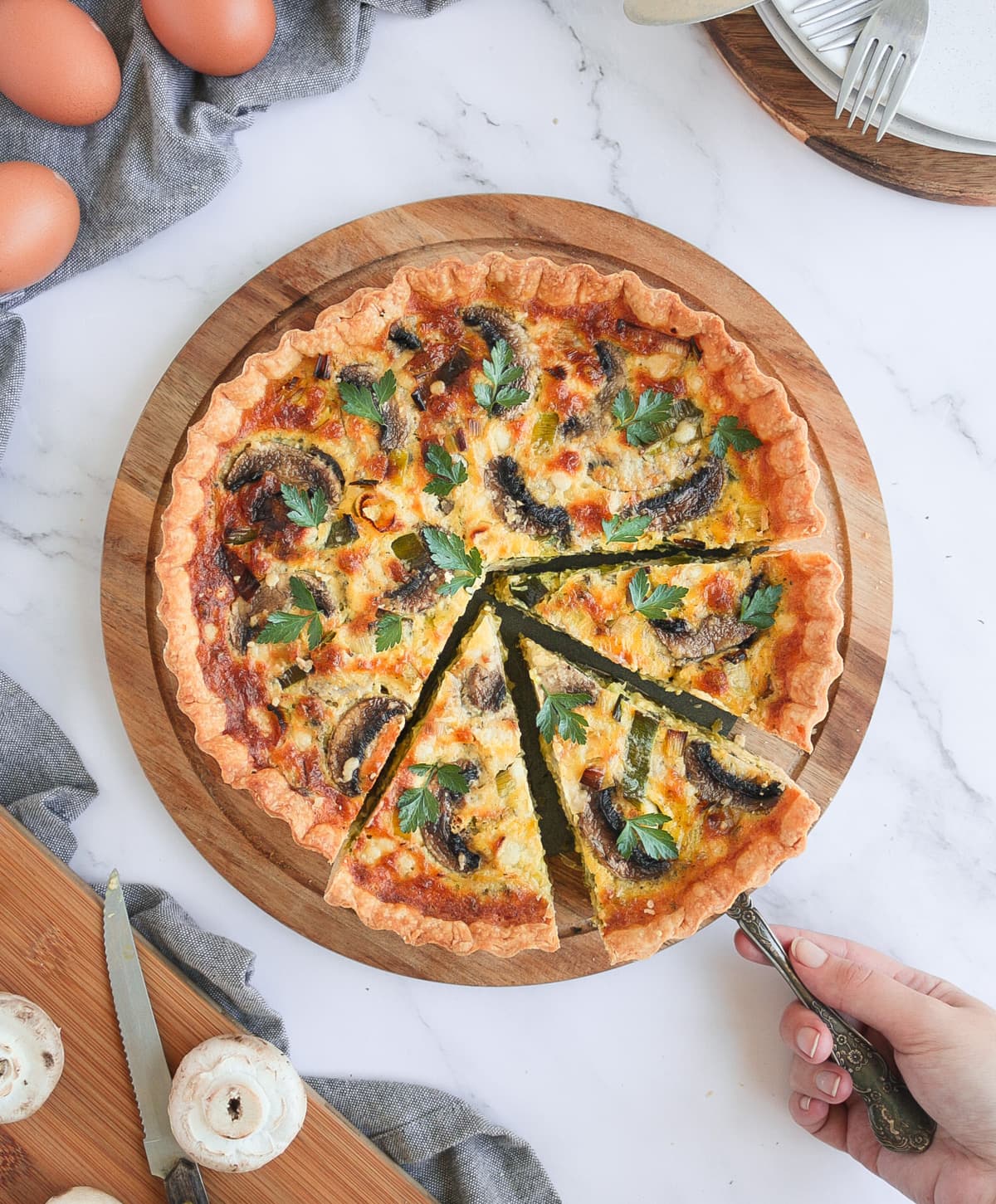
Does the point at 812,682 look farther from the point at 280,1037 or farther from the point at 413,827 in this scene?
the point at 280,1037

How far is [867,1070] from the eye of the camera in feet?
11.6

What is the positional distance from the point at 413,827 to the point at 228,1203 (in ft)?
4.78

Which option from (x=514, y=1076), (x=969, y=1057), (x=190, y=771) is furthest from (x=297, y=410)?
(x=969, y=1057)

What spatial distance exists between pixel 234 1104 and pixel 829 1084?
2.05 m

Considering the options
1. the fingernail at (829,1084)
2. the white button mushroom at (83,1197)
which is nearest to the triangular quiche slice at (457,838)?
the fingernail at (829,1084)

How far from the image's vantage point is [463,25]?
3762 millimetres

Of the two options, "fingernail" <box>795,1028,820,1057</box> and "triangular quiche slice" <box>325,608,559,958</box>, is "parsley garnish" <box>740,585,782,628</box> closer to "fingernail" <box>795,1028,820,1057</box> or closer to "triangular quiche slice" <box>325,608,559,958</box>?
"triangular quiche slice" <box>325,608,559,958</box>

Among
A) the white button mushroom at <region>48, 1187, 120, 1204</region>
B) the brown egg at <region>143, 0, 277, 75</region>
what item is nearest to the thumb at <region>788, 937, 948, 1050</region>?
the white button mushroom at <region>48, 1187, 120, 1204</region>

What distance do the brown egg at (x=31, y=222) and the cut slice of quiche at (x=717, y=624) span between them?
2044 millimetres

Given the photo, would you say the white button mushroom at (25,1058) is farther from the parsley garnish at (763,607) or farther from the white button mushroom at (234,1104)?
the parsley garnish at (763,607)

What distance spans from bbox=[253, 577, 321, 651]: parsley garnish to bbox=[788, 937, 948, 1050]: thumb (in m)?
1.97

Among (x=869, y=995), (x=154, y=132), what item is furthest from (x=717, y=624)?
(x=154, y=132)

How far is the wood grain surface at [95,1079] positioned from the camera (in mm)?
3506

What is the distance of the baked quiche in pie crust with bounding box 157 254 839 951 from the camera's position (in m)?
3.39
